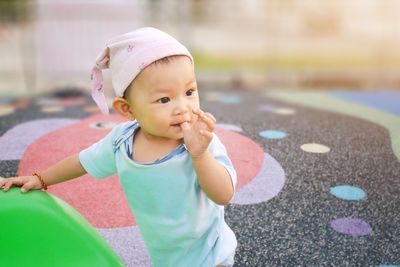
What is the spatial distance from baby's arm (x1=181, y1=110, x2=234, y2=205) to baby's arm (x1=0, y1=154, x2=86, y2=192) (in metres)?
0.30

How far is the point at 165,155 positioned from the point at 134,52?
20 centimetres

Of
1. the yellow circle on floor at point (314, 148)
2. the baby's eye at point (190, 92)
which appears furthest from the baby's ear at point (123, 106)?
the yellow circle on floor at point (314, 148)

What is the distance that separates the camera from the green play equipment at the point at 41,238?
110cm

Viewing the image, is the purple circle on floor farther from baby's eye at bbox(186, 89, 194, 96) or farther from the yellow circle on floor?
baby's eye at bbox(186, 89, 194, 96)

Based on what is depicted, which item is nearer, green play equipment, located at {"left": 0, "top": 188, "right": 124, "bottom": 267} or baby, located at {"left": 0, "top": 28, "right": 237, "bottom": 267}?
baby, located at {"left": 0, "top": 28, "right": 237, "bottom": 267}

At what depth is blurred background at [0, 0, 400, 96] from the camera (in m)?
4.44

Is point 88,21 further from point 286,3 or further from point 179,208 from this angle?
point 179,208

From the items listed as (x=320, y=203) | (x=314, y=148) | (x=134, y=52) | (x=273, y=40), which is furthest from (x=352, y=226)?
(x=273, y=40)

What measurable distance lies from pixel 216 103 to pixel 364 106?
2.21ft

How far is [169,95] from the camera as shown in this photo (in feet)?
2.99

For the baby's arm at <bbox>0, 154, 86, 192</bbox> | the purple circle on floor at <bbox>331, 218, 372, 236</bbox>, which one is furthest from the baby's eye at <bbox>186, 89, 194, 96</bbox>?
the purple circle on floor at <bbox>331, 218, 372, 236</bbox>

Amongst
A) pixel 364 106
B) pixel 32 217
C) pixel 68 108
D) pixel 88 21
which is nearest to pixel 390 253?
pixel 32 217

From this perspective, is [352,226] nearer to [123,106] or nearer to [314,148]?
[314,148]

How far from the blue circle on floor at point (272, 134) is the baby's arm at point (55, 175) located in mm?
850
